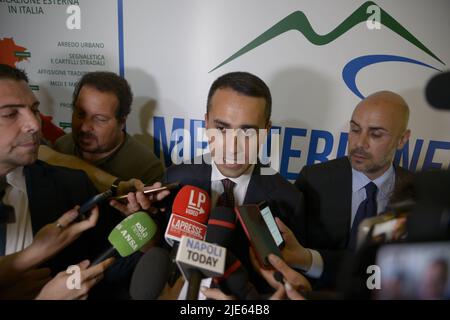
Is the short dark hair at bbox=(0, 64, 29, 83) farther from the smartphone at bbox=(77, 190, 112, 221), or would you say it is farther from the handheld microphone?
the handheld microphone

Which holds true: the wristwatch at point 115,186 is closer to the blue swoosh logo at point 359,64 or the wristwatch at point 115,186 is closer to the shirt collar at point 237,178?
the shirt collar at point 237,178

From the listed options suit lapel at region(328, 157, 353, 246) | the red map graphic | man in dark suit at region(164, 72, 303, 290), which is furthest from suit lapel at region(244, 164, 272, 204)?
the red map graphic

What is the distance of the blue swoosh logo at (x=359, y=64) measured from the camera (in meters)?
1.40

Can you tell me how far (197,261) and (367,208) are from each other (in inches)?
35.5

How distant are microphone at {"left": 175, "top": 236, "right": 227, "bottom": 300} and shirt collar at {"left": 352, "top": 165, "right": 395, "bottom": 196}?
0.85 metres

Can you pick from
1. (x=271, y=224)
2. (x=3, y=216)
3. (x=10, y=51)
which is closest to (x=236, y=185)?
(x=271, y=224)

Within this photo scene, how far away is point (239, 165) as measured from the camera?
51.1 inches

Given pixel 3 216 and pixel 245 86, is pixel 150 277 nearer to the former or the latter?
pixel 3 216

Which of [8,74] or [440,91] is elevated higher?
[8,74]

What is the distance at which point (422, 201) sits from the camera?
554mm

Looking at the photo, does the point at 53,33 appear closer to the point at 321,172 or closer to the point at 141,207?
the point at 141,207

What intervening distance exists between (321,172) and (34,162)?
119 cm

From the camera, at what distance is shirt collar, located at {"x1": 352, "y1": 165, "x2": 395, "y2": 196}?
1418mm
